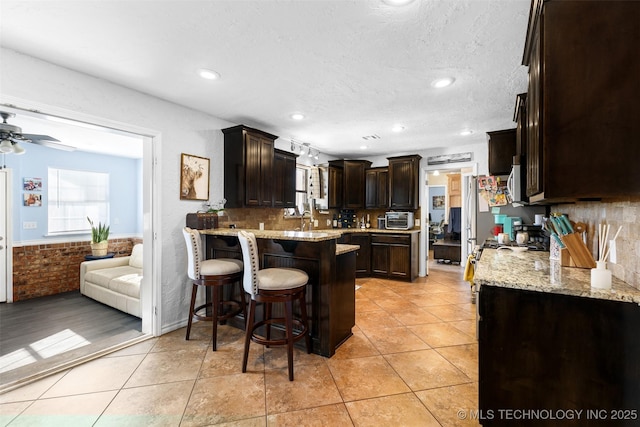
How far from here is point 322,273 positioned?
2.53 meters

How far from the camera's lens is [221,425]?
168cm

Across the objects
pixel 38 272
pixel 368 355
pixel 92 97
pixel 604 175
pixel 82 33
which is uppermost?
pixel 82 33

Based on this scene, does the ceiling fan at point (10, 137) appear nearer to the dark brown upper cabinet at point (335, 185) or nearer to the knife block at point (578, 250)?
the dark brown upper cabinet at point (335, 185)

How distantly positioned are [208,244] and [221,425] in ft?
7.13

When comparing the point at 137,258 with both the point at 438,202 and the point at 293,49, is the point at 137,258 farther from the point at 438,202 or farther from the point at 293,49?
the point at 438,202

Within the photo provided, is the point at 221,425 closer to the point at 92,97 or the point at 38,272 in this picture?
the point at 92,97

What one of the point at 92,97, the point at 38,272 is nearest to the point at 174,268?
the point at 92,97

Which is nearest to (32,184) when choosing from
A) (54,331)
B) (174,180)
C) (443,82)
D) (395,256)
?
(54,331)

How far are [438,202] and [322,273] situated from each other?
7.93 metres

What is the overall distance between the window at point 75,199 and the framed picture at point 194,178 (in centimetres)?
333

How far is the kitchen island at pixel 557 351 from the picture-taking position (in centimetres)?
115

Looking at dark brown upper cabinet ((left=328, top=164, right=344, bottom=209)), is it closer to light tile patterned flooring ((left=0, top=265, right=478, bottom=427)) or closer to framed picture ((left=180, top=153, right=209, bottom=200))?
framed picture ((left=180, top=153, right=209, bottom=200))

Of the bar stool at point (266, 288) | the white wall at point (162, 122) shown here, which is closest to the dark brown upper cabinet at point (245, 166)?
the white wall at point (162, 122)

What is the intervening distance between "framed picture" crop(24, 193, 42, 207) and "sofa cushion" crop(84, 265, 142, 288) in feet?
4.83
